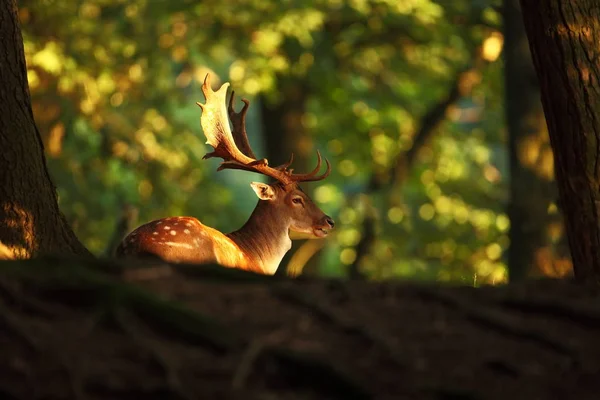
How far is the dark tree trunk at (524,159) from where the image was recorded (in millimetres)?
16672

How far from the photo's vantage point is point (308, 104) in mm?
25391

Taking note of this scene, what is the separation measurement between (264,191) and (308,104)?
13592 millimetres

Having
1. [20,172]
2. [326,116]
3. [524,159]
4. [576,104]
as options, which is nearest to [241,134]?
[20,172]

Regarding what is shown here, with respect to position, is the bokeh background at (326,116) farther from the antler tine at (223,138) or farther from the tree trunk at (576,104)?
the tree trunk at (576,104)

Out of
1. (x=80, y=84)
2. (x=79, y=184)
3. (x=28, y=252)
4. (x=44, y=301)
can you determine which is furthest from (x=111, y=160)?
(x=44, y=301)

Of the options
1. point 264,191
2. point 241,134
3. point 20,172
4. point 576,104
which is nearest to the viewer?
point 576,104

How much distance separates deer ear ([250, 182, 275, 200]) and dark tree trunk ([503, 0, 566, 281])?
5.45 meters

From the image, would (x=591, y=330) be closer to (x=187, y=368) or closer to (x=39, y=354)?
(x=187, y=368)

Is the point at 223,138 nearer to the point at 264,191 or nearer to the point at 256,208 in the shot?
the point at 264,191

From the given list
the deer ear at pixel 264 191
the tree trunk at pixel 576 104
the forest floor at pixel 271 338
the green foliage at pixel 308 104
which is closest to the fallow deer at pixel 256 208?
the deer ear at pixel 264 191

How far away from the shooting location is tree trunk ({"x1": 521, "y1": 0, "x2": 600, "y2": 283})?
805 centimetres

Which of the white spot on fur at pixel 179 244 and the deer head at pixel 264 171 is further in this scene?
the deer head at pixel 264 171

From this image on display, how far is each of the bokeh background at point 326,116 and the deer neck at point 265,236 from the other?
507 cm

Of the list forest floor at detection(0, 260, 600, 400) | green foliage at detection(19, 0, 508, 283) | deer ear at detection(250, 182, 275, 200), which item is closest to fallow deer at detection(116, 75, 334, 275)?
deer ear at detection(250, 182, 275, 200)
